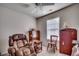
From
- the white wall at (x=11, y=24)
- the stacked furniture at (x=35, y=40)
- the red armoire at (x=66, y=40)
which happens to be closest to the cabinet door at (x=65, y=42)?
the red armoire at (x=66, y=40)

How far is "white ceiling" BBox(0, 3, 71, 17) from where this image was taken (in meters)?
1.76

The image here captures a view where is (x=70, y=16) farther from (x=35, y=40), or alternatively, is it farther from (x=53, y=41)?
(x=35, y=40)

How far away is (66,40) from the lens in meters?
1.76

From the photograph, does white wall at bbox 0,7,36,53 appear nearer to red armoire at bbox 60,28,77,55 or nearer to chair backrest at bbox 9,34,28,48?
chair backrest at bbox 9,34,28,48

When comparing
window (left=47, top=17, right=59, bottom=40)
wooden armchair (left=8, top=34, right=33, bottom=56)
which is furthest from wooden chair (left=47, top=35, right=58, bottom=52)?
wooden armchair (left=8, top=34, right=33, bottom=56)

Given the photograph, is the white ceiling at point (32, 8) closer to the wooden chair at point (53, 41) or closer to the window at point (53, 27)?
the window at point (53, 27)

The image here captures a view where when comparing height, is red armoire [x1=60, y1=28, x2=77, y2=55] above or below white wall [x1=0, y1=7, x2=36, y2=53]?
below

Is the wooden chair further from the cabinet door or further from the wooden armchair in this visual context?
the wooden armchair

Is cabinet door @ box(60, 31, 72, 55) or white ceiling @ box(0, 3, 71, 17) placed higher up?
white ceiling @ box(0, 3, 71, 17)

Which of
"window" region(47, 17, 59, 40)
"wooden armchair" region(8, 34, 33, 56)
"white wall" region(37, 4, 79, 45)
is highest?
"white wall" region(37, 4, 79, 45)

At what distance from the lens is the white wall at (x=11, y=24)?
175 centimetres

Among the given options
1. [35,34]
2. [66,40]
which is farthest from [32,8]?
[66,40]

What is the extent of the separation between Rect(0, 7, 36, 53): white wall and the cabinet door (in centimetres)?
44

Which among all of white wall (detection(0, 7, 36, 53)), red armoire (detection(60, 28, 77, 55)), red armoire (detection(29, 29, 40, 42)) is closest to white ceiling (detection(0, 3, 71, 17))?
white wall (detection(0, 7, 36, 53))
